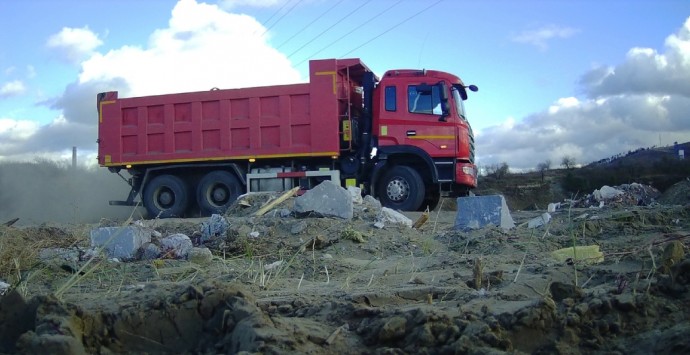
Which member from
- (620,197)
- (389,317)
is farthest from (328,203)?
(620,197)

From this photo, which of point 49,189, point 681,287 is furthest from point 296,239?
point 49,189

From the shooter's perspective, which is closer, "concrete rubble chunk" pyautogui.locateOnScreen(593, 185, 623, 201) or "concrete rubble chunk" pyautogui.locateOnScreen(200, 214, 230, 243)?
"concrete rubble chunk" pyautogui.locateOnScreen(200, 214, 230, 243)

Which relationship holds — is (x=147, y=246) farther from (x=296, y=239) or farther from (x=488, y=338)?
(x=488, y=338)

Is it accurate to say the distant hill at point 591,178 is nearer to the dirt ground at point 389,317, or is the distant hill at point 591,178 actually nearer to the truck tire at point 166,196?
the truck tire at point 166,196

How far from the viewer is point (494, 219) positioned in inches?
342

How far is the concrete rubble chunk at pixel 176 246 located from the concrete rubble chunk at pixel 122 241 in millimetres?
271

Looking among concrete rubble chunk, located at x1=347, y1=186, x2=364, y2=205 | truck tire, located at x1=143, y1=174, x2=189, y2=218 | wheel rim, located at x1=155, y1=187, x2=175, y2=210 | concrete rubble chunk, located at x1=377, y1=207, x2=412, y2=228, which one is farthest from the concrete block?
wheel rim, located at x1=155, y1=187, x2=175, y2=210

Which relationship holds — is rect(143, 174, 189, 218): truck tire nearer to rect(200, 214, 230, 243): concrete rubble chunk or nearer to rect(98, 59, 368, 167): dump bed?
rect(98, 59, 368, 167): dump bed

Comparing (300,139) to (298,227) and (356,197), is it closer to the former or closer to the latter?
(356,197)

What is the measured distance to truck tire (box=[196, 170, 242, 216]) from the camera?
1493cm

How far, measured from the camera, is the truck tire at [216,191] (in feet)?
49.0

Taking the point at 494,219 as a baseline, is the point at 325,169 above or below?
above

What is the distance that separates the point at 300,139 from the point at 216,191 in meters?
2.61

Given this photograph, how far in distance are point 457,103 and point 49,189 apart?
1548 cm
